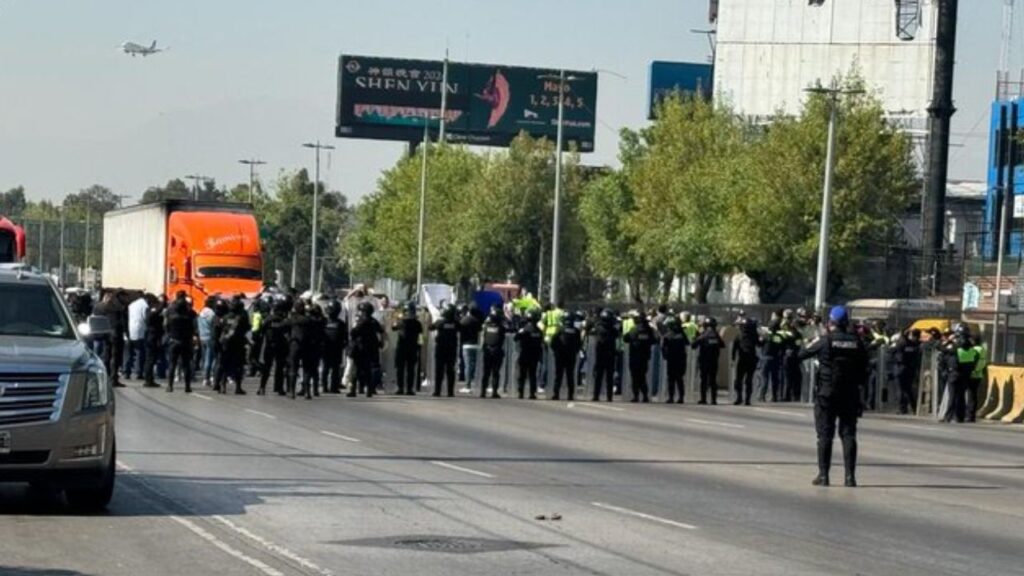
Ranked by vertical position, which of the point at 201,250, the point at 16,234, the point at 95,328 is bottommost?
the point at 95,328

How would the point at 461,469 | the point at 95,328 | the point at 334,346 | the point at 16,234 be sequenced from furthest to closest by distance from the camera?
the point at 334,346 < the point at 16,234 < the point at 461,469 < the point at 95,328

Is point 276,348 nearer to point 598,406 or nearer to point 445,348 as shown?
point 445,348

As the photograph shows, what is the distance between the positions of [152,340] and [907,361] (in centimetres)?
1498

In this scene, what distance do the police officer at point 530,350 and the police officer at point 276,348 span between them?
481 cm

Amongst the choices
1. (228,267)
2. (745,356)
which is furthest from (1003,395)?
(228,267)

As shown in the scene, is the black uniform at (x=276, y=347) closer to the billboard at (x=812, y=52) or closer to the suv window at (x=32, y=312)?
the suv window at (x=32, y=312)

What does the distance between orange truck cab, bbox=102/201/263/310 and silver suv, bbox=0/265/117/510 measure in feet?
140

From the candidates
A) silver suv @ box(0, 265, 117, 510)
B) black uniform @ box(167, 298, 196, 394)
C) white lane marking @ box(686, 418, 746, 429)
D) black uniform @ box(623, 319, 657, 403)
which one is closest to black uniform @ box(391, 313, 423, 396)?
black uniform @ box(623, 319, 657, 403)

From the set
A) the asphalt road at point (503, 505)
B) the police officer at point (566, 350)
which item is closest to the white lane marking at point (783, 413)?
the police officer at point (566, 350)

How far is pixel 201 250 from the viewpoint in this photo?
6022 cm

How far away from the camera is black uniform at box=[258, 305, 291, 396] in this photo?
37.7 metres

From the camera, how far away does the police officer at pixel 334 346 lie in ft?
127

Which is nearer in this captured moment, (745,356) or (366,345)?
(366,345)

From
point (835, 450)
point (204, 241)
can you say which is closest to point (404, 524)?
point (835, 450)
